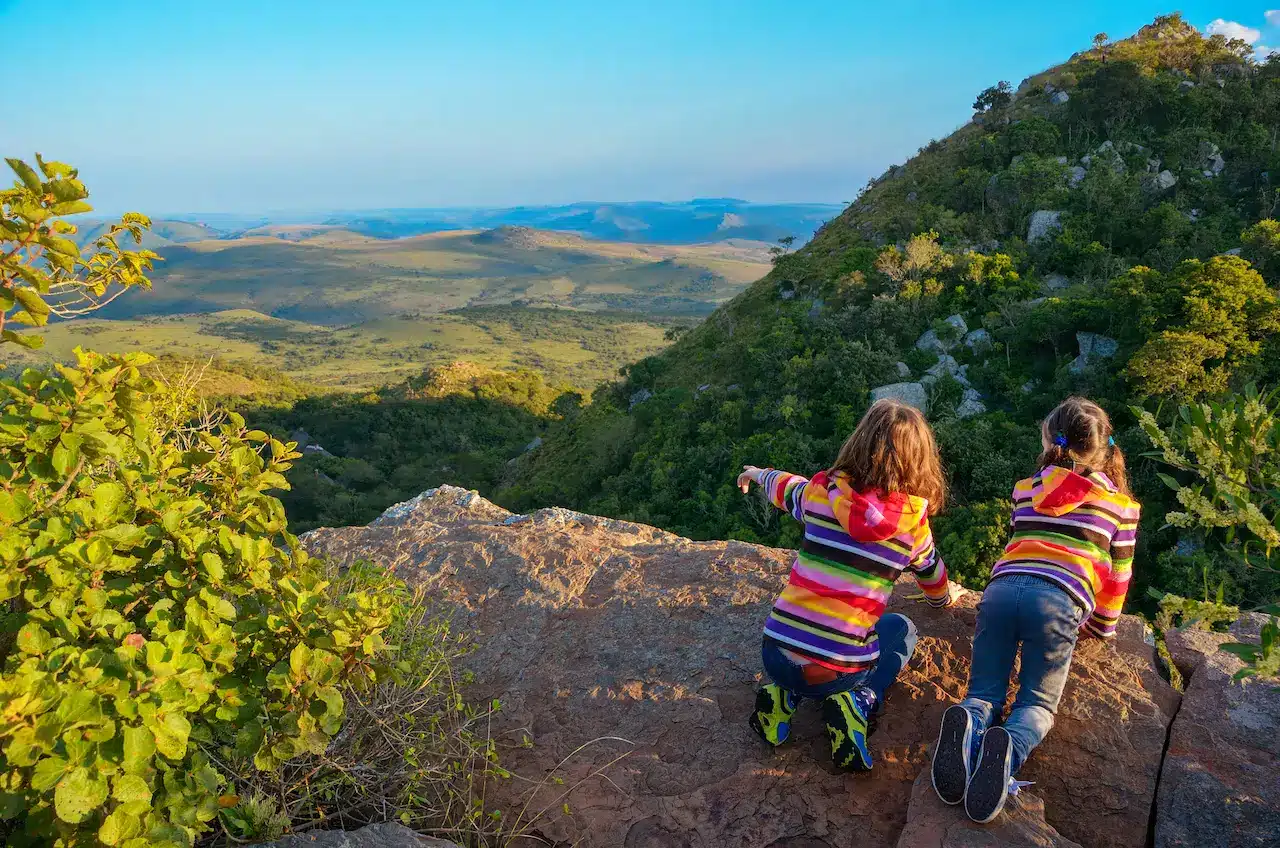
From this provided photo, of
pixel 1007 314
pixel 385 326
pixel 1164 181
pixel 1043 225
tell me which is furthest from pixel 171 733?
pixel 385 326

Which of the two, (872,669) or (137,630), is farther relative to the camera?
(872,669)

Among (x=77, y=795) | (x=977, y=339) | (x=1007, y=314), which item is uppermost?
(x=1007, y=314)

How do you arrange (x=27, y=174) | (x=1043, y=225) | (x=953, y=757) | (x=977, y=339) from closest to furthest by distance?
(x=27, y=174), (x=953, y=757), (x=977, y=339), (x=1043, y=225)

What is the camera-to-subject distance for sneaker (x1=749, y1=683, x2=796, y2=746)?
3143 mm

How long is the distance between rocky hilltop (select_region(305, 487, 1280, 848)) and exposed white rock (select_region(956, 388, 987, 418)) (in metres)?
11.9

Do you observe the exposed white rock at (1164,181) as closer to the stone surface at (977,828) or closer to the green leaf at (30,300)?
the stone surface at (977,828)

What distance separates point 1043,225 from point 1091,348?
7.49m

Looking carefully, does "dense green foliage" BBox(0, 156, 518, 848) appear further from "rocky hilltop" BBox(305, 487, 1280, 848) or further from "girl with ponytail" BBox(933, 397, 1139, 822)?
"girl with ponytail" BBox(933, 397, 1139, 822)

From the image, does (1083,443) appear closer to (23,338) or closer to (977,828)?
(977,828)

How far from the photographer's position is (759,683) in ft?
11.9

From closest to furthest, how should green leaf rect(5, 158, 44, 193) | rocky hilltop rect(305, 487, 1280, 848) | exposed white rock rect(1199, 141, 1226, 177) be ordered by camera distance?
green leaf rect(5, 158, 44, 193) → rocky hilltop rect(305, 487, 1280, 848) → exposed white rock rect(1199, 141, 1226, 177)

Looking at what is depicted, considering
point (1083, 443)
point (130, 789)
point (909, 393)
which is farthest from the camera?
point (909, 393)

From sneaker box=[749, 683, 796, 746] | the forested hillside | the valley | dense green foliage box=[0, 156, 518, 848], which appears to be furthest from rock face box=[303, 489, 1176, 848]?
the valley

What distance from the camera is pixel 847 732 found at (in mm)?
2949
